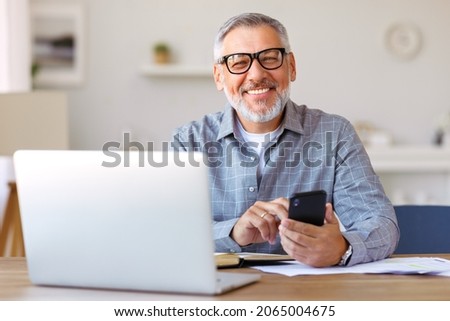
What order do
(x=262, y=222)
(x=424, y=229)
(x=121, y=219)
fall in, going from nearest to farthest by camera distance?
(x=121, y=219), (x=262, y=222), (x=424, y=229)

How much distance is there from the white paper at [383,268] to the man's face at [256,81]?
0.63 m

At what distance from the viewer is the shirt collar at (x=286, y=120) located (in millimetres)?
2369

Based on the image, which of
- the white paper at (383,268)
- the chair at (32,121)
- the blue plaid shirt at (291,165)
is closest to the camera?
the white paper at (383,268)

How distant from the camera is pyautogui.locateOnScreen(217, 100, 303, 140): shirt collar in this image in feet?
7.77

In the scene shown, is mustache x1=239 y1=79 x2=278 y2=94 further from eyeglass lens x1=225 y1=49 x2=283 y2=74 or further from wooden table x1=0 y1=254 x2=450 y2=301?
wooden table x1=0 y1=254 x2=450 y2=301

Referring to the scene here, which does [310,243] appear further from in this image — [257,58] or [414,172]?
[414,172]

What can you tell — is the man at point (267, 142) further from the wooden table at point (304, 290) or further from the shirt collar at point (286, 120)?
the wooden table at point (304, 290)

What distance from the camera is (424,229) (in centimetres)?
232

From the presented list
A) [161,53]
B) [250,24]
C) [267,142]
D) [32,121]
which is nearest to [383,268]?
[267,142]

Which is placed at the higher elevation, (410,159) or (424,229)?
(424,229)

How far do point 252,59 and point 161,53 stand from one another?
11.7ft

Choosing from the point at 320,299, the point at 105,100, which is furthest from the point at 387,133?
the point at 320,299

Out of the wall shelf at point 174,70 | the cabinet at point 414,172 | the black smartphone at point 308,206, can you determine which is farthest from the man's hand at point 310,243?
the wall shelf at point 174,70

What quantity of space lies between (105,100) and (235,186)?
372 cm
